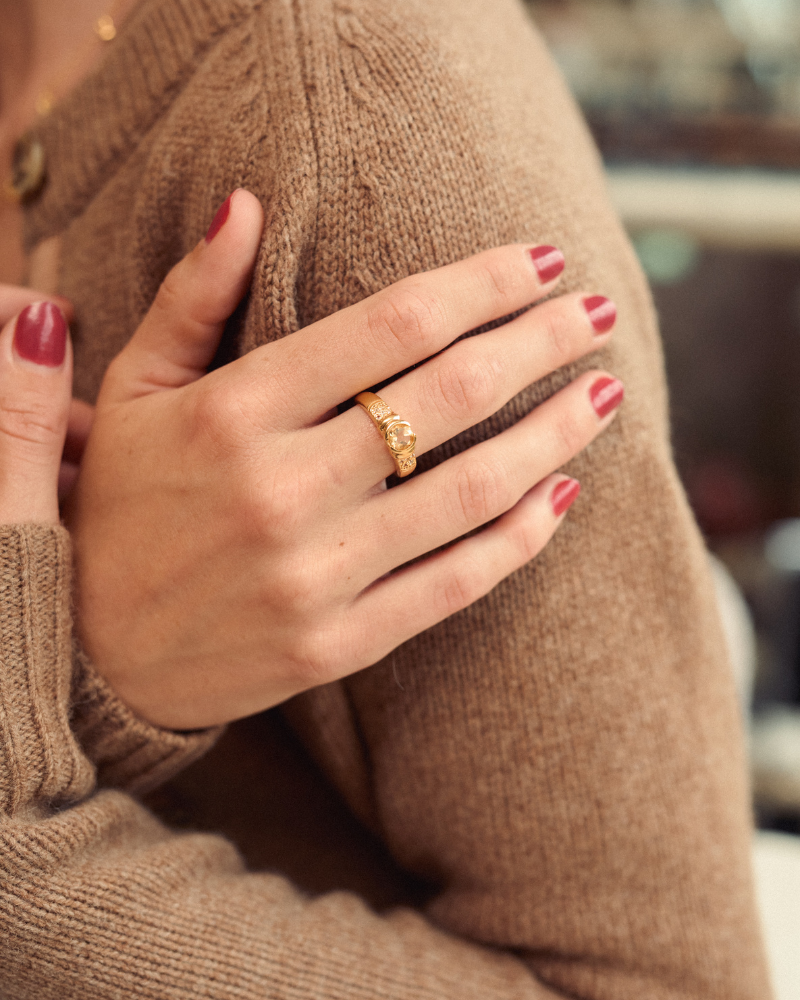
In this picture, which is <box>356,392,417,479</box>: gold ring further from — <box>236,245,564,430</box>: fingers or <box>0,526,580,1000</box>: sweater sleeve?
<box>0,526,580,1000</box>: sweater sleeve

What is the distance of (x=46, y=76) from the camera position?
2.22 feet

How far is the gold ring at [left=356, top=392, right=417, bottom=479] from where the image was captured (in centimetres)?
45

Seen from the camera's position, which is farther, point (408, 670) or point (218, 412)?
point (408, 670)

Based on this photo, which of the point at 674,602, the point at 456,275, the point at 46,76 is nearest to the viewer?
the point at 456,275

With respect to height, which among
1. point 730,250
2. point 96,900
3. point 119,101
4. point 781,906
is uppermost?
point 119,101

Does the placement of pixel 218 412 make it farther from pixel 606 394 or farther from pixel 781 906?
pixel 781 906

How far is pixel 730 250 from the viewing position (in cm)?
189

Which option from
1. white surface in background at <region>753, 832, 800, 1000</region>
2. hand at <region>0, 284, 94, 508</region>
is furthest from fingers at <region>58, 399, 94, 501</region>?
white surface in background at <region>753, 832, 800, 1000</region>

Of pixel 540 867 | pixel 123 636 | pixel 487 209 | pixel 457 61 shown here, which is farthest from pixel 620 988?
pixel 457 61

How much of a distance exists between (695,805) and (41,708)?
47 cm

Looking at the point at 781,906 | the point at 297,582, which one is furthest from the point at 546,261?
the point at 781,906

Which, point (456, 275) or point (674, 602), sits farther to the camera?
point (674, 602)

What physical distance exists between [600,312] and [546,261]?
53 mm

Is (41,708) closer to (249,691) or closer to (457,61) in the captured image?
(249,691)
